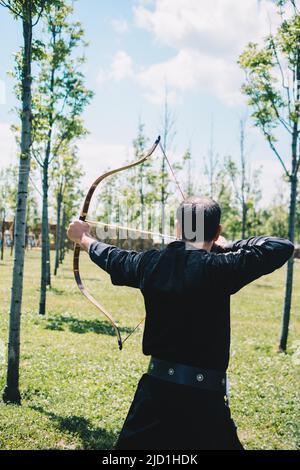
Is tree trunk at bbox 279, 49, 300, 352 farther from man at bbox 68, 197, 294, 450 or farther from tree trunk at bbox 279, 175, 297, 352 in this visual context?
man at bbox 68, 197, 294, 450

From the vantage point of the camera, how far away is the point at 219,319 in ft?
8.57

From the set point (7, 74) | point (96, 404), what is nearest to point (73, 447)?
point (96, 404)

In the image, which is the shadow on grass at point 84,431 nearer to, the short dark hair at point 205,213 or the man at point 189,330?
the man at point 189,330

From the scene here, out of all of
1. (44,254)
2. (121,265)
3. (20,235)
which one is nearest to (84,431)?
(20,235)

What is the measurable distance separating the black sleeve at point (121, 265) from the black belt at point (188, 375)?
477mm

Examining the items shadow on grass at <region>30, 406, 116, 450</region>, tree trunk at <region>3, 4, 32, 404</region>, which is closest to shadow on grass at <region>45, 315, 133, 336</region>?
tree trunk at <region>3, 4, 32, 404</region>

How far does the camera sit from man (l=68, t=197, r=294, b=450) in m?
2.53

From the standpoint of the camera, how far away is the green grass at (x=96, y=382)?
537cm

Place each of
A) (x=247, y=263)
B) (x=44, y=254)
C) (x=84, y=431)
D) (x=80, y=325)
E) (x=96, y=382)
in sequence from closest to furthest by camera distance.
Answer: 1. (x=247, y=263)
2. (x=84, y=431)
3. (x=96, y=382)
4. (x=80, y=325)
5. (x=44, y=254)

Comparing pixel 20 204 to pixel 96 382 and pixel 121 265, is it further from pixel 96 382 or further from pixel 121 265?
pixel 121 265

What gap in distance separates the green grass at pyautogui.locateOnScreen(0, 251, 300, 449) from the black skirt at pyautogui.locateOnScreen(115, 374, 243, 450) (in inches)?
106

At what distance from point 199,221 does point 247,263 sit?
373mm

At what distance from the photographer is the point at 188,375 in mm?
2582

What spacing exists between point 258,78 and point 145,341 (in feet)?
29.7
